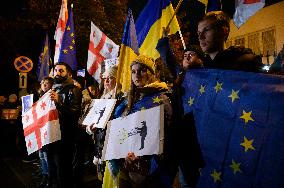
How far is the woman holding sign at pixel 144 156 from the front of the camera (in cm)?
320

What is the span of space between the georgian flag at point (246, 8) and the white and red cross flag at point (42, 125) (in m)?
3.40

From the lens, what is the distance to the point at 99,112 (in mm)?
4656

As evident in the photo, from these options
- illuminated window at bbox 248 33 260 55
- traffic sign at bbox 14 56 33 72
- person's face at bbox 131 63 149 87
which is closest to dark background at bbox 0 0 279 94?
illuminated window at bbox 248 33 260 55

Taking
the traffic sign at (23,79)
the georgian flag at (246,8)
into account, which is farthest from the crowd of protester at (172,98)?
the traffic sign at (23,79)

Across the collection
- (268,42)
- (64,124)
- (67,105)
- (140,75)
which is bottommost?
(64,124)

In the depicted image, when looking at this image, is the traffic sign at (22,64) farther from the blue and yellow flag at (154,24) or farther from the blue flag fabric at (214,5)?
the blue flag fabric at (214,5)

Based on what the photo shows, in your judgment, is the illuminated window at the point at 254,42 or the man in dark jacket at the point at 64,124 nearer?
the man in dark jacket at the point at 64,124

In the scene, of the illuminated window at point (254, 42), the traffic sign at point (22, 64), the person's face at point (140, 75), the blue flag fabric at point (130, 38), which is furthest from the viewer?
the illuminated window at point (254, 42)

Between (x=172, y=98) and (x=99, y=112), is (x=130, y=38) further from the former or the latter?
(x=172, y=98)

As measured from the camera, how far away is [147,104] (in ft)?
11.3

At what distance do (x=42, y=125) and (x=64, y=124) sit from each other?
0.52 m

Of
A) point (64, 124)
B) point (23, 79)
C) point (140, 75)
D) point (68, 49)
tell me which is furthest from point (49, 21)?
point (140, 75)

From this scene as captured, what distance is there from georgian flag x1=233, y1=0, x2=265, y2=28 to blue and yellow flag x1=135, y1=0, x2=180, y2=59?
101 centimetres

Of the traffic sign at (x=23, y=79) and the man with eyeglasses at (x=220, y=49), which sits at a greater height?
the traffic sign at (x=23, y=79)
